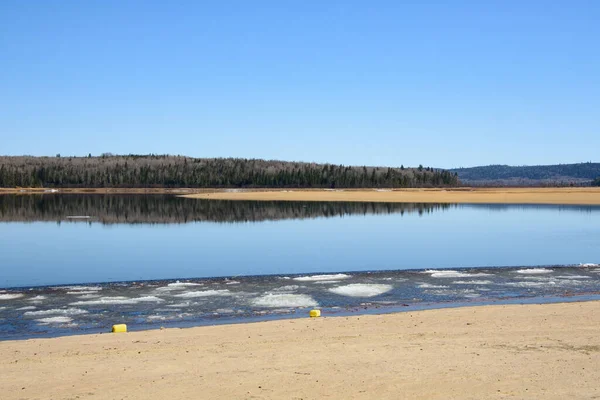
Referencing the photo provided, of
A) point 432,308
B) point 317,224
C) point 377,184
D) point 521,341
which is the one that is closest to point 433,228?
point 317,224

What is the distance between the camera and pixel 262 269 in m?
21.8

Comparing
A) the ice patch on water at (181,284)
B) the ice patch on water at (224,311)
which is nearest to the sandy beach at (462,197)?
the ice patch on water at (181,284)

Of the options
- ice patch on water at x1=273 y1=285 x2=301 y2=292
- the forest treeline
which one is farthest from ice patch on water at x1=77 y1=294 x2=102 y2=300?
the forest treeline

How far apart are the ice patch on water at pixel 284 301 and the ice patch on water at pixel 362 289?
1116 millimetres

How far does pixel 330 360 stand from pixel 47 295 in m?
9.80

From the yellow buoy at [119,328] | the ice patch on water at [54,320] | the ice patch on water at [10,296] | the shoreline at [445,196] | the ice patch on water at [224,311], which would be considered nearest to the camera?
the yellow buoy at [119,328]

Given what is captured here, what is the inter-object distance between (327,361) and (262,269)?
12260mm

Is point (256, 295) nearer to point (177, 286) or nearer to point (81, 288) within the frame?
point (177, 286)

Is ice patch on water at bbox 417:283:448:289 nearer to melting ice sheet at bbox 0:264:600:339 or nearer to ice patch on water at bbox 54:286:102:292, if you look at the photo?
melting ice sheet at bbox 0:264:600:339

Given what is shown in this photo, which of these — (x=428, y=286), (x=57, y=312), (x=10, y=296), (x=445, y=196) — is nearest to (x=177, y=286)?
(x=57, y=312)

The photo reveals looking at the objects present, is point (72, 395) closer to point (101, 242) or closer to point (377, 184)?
point (101, 242)

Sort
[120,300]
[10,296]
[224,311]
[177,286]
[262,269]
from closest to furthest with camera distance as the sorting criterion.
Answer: [224,311], [120,300], [10,296], [177,286], [262,269]

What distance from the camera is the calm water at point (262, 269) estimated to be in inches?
602

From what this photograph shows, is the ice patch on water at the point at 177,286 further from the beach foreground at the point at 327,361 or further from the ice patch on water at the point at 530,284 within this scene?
the ice patch on water at the point at 530,284
